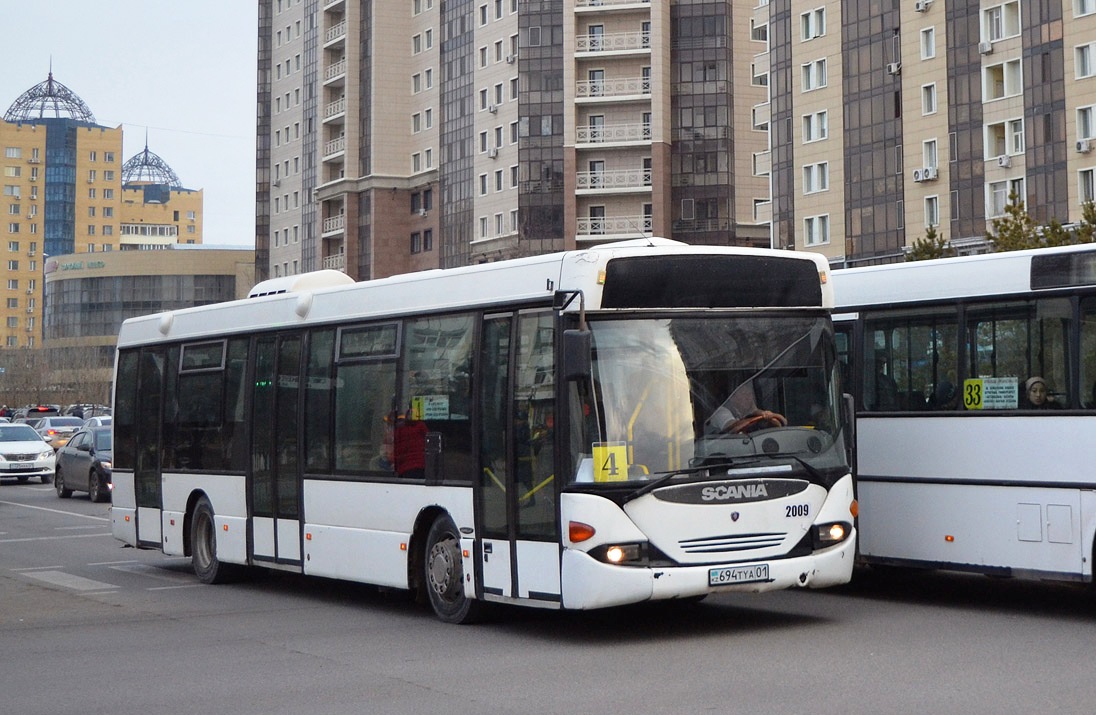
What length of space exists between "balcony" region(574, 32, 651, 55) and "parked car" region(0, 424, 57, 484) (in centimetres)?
5226

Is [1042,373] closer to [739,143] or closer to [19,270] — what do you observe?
[739,143]

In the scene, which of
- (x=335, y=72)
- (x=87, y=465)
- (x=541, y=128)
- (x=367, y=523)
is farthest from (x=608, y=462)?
(x=335, y=72)

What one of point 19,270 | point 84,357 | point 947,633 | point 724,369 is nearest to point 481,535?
point 724,369

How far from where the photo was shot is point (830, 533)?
37.0ft

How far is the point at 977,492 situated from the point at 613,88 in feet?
252

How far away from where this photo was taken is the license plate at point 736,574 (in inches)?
422

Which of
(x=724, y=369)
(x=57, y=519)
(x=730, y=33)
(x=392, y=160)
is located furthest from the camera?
(x=392, y=160)

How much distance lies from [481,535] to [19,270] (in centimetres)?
18231

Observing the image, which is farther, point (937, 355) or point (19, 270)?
point (19, 270)

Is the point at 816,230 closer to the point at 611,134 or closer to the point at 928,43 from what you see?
the point at 928,43

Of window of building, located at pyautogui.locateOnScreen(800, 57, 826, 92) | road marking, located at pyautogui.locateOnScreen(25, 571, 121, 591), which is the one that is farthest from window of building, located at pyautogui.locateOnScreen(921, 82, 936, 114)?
road marking, located at pyautogui.locateOnScreen(25, 571, 121, 591)

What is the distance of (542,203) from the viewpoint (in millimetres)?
87188

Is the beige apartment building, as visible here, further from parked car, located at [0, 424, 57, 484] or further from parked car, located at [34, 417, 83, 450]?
parked car, located at [34, 417, 83, 450]

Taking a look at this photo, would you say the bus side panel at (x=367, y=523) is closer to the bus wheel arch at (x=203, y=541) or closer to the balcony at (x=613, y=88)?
the bus wheel arch at (x=203, y=541)
